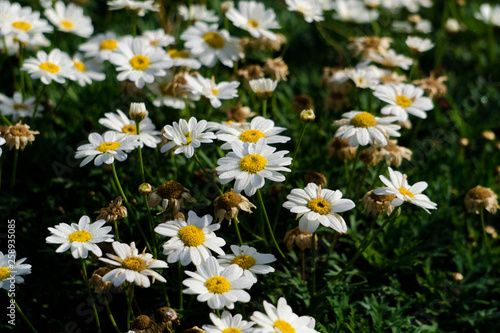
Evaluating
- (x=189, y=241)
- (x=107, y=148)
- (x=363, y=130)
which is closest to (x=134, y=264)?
(x=189, y=241)

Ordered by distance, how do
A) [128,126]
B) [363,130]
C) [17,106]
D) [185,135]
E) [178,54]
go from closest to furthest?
[185,135]
[363,130]
[128,126]
[17,106]
[178,54]

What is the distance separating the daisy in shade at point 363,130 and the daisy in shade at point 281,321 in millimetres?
969

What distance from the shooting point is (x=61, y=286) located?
2896 mm

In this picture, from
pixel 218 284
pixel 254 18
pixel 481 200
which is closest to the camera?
pixel 218 284

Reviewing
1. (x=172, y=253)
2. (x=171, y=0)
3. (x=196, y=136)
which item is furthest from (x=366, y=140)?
(x=171, y=0)

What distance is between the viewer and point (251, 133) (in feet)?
8.38

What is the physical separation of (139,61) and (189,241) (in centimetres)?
137

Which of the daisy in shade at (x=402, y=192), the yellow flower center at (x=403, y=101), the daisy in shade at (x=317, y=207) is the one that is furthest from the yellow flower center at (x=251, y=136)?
the yellow flower center at (x=403, y=101)

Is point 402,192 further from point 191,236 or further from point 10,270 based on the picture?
point 10,270

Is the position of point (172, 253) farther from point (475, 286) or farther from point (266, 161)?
point (475, 286)

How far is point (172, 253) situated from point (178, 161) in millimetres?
1196

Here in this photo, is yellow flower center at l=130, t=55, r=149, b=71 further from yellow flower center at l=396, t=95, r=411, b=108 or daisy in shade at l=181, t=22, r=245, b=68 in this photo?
yellow flower center at l=396, t=95, r=411, b=108

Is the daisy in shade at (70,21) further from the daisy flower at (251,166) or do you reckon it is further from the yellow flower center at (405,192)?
the yellow flower center at (405,192)

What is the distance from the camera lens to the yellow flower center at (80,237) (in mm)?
2170
